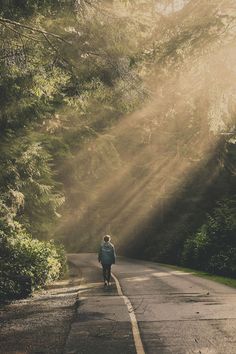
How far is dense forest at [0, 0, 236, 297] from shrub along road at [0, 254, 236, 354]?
2684mm

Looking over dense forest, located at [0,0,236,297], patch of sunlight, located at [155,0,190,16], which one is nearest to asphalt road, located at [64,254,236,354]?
dense forest, located at [0,0,236,297]

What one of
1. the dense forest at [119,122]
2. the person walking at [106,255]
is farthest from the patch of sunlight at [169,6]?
the person walking at [106,255]

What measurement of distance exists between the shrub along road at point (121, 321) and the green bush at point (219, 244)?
647 centimetres

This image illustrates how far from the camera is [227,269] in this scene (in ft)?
82.0

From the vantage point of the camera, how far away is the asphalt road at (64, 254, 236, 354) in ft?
31.7

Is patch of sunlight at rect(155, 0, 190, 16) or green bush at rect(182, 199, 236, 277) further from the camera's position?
green bush at rect(182, 199, 236, 277)

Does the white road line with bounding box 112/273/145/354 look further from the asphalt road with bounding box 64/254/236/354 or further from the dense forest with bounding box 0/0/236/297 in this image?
the dense forest with bounding box 0/0/236/297

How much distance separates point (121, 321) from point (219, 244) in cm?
1567

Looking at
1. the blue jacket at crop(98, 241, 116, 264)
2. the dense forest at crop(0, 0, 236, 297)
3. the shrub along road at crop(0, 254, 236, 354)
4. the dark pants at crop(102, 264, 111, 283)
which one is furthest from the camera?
the dark pants at crop(102, 264, 111, 283)

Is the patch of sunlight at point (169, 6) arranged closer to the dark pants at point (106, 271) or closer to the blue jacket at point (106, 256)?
the blue jacket at point (106, 256)

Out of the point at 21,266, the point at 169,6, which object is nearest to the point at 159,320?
the point at 21,266

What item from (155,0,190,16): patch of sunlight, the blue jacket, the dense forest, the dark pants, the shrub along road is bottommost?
the shrub along road

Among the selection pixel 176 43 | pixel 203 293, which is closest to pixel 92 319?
pixel 203 293

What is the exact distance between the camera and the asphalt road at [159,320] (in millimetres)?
9648
